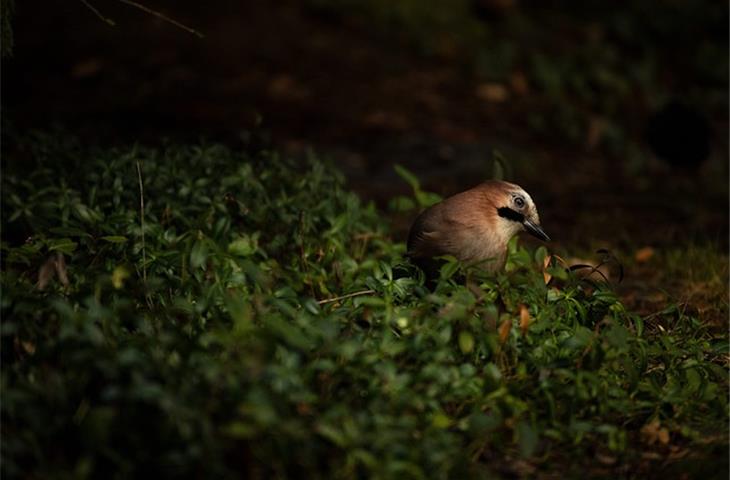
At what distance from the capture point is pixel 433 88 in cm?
986

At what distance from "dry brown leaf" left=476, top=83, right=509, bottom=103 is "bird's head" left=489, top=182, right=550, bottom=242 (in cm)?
560

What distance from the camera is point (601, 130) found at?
9.40 meters

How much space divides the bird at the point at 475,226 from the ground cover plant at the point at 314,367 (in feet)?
0.49

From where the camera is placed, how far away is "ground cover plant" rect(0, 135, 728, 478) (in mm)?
2795

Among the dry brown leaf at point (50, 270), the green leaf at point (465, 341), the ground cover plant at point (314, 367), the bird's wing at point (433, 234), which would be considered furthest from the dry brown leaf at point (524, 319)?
the dry brown leaf at point (50, 270)

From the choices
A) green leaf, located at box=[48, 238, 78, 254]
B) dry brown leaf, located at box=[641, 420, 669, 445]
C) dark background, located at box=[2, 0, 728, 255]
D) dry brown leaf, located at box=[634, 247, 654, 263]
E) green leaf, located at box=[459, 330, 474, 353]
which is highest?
green leaf, located at box=[459, 330, 474, 353]

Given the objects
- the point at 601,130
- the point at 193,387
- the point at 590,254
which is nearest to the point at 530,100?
the point at 601,130

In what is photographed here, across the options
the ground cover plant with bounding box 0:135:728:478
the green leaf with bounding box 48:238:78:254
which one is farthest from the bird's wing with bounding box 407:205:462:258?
the green leaf with bounding box 48:238:78:254

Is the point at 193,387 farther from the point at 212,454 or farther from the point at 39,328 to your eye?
the point at 39,328

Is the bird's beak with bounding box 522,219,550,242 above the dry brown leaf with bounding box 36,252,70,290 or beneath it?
above

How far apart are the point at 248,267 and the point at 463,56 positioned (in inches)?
293

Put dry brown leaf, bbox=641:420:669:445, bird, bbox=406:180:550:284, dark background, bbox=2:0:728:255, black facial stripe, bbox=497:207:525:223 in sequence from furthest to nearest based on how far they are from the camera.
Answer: dark background, bbox=2:0:728:255 < black facial stripe, bbox=497:207:525:223 < bird, bbox=406:180:550:284 < dry brown leaf, bbox=641:420:669:445

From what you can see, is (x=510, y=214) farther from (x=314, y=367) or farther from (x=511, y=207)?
(x=314, y=367)

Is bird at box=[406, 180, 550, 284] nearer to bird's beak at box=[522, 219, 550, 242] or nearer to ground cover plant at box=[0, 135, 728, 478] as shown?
bird's beak at box=[522, 219, 550, 242]
